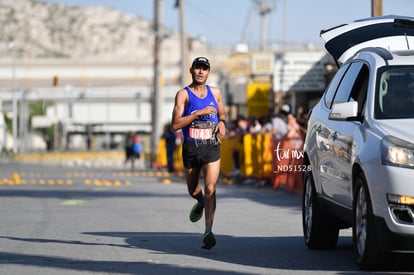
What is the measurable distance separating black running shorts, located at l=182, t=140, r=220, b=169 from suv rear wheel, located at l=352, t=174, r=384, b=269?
2265 millimetres

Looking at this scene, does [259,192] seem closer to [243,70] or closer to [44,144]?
[243,70]

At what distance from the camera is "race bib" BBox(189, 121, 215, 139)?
12.2 meters

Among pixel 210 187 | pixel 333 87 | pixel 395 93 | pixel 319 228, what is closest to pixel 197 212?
pixel 210 187

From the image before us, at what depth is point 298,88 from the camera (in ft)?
105

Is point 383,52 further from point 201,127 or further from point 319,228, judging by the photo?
point 201,127

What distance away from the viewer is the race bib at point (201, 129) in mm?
12156

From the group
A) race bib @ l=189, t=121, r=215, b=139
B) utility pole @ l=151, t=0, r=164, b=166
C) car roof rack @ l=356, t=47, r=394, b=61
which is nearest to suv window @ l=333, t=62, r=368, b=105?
car roof rack @ l=356, t=47, r=394, b=61

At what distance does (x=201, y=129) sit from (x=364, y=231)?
2.72 meters

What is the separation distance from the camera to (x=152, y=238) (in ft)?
43.9

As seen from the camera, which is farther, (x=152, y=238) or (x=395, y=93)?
(x=152, y=238)

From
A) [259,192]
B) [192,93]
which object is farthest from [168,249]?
[259,192]

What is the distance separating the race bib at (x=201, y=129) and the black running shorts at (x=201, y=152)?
0.06 m

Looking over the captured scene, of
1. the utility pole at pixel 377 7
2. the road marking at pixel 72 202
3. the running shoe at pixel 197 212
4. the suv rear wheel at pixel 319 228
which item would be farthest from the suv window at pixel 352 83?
the utility pole at pixel 377 7

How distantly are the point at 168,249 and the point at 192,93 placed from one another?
1.57 m
